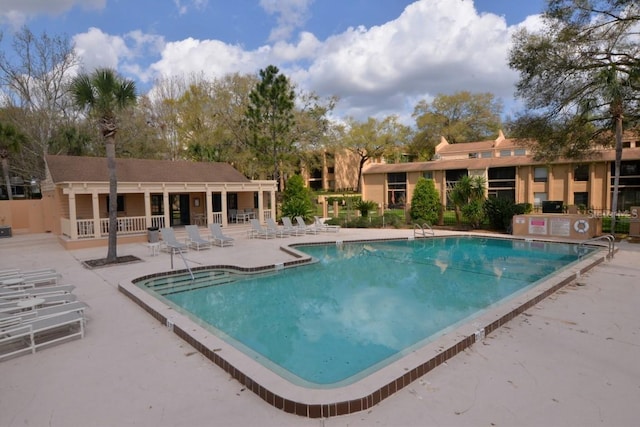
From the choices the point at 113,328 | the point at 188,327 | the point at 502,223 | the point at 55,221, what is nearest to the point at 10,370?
the point at 113,328

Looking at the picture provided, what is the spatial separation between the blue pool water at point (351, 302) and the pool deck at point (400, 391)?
4.15 ft

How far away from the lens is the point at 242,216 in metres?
23.4

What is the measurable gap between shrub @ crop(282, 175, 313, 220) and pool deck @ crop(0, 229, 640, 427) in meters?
16.8

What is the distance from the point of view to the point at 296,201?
23.9 metres

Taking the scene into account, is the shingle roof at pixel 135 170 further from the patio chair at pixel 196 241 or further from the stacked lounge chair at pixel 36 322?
the stacked lounge chair at pixel 36 322

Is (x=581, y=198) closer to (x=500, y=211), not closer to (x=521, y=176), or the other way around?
(x=521, y=176)

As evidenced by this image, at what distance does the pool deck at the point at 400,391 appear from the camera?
3832 millimetres

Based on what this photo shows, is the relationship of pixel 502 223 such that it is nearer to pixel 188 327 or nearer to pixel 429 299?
pixel 429 299

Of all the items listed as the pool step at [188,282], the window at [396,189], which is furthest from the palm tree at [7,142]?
the window at [396,189]

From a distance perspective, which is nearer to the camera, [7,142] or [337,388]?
[337,388]

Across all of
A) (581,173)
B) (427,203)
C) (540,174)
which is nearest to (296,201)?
(427,203)

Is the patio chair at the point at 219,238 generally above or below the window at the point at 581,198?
below

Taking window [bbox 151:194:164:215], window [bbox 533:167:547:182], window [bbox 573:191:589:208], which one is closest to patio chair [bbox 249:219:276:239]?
window [bbox 151:194:164:215]

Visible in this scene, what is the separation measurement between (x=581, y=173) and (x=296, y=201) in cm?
2432
